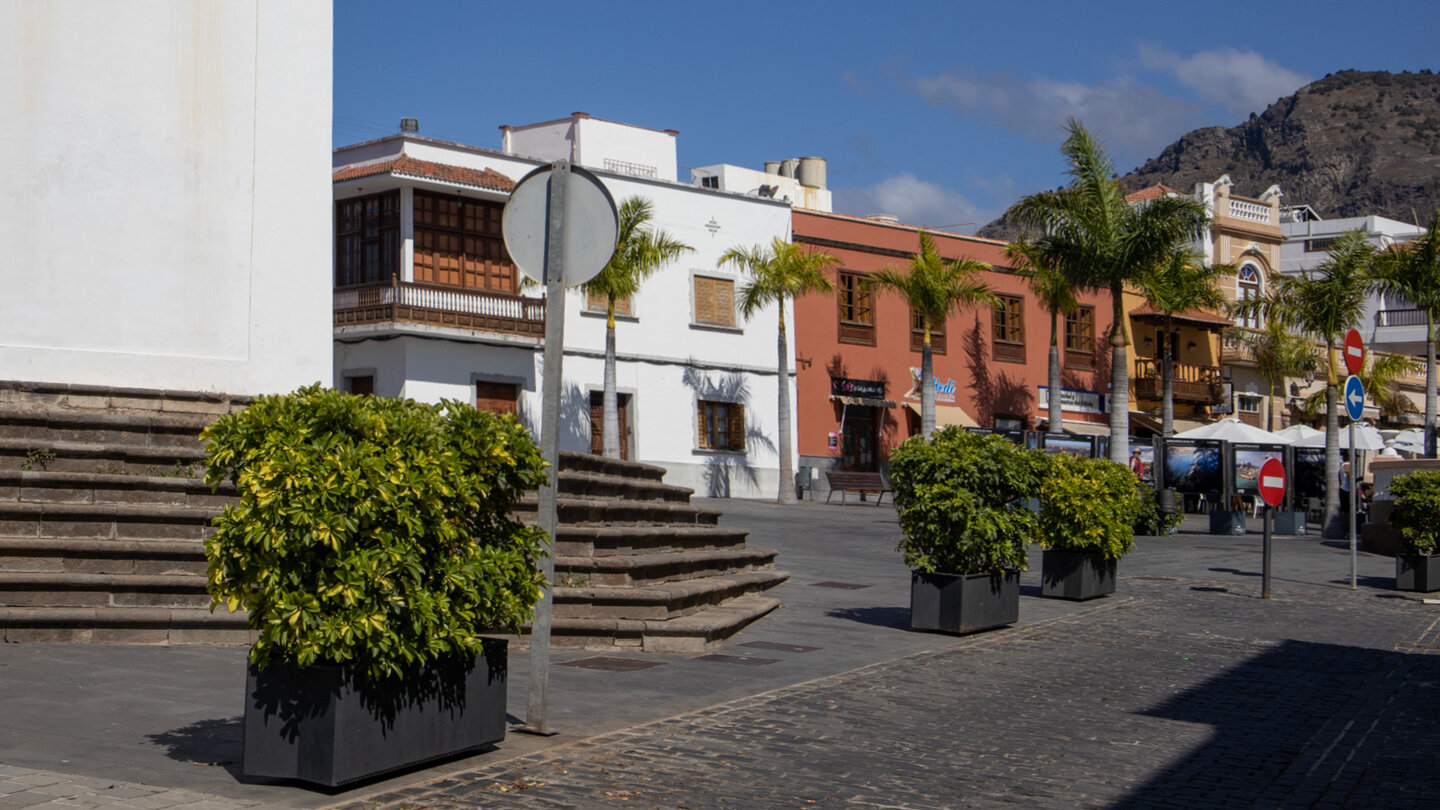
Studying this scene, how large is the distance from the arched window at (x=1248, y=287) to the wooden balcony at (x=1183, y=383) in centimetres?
212

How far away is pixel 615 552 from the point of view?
39.8 ft

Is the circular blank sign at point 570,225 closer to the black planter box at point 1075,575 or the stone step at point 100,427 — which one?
the stone step at point 100,427

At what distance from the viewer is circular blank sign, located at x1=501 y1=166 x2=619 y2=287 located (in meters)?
7.68

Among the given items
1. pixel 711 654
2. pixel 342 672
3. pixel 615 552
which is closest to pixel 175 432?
pixel 615 552

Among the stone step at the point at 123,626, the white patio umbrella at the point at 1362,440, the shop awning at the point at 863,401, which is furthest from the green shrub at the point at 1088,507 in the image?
the shop awning at the point at 863,401

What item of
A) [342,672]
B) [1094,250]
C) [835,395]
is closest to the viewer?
[342,672]

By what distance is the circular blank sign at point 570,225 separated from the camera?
7.68 metres

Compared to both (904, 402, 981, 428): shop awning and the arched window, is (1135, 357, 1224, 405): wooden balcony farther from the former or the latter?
(904, 402, 981, 428): shop awning

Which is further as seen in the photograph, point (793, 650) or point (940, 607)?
point (940, 607)

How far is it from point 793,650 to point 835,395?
28214mm

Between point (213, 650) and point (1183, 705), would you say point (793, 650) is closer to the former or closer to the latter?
point (1183, 705)

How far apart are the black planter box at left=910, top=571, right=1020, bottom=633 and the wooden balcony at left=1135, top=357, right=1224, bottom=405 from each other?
38.2m

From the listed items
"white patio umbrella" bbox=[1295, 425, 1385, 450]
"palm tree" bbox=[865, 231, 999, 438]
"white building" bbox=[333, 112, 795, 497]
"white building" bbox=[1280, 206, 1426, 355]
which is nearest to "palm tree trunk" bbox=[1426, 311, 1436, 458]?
"white patio umbrella" bbox=[1295, 425, 1385, 450]

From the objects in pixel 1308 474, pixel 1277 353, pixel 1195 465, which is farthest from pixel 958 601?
pixel 1277 353
